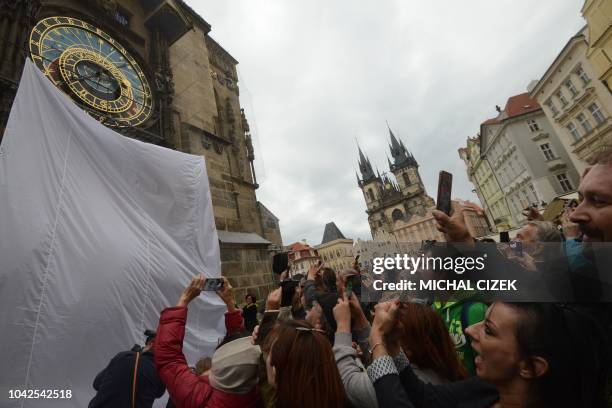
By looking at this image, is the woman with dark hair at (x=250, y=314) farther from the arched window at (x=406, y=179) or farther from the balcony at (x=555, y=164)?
the arched window at (x=406, y=179)

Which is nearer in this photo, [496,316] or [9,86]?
[496,316]

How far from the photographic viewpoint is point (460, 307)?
1.84m

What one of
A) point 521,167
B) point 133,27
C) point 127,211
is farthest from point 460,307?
point 521,167

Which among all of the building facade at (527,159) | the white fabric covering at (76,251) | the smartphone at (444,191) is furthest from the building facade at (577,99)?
the white fabric covering at (76,251)

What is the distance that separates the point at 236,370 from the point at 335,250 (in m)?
79.9

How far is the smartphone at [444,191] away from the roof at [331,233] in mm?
84385

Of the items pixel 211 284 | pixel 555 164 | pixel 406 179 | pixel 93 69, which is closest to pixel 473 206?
pixel 211 284

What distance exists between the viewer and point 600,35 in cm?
1596

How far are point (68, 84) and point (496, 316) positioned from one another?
717 centimetres

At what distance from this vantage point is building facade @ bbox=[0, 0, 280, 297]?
16.6 feet

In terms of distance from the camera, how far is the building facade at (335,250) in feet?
251

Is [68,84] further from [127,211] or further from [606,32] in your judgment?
[606,32]

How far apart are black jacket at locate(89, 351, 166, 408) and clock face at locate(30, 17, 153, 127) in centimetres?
498

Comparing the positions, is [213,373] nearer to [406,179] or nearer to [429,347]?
[429,347]
